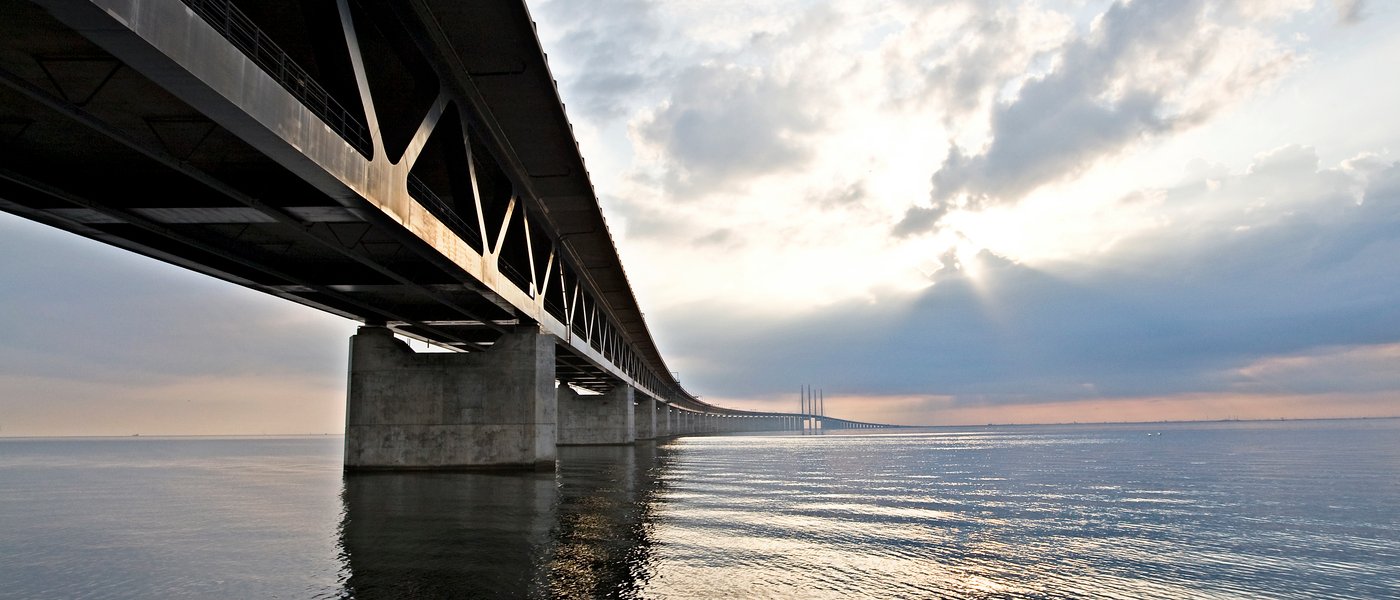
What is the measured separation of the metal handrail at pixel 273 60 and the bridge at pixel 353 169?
122mm

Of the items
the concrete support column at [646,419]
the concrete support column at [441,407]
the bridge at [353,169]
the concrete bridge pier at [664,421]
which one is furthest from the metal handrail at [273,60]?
the concrete bridge pier at [664,421]

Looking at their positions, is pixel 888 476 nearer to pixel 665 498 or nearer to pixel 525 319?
pixel 665 498

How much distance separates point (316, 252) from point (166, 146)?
910 cm

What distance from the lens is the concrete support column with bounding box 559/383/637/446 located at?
254 feet

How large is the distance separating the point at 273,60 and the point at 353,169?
216 centimetres

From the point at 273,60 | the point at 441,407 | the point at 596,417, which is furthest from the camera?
the point at 596,417

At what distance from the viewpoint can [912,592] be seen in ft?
32.8

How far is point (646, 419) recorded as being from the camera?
98.8m

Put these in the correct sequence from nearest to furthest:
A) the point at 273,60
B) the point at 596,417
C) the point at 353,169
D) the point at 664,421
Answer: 1. the point at 273,60
2. the point at 353,169
3. the point at 596,417
4. the point at 664,421

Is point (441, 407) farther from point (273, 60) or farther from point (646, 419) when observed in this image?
point (646, 419)

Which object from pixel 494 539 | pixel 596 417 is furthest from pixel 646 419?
pixel 494 539

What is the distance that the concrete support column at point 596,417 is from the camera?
77375mm

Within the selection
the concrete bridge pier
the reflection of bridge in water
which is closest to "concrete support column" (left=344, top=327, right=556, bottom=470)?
the reflection of bridge in water

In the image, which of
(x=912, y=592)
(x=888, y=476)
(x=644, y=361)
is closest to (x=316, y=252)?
(x=912, y=592)
